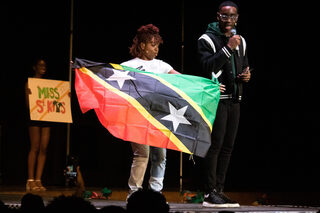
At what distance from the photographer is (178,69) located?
7.69 m

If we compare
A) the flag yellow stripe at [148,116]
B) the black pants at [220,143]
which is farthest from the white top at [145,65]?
the black pants at [220,143]

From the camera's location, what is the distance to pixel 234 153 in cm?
766

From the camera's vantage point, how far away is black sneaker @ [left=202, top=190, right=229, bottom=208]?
14.4ft

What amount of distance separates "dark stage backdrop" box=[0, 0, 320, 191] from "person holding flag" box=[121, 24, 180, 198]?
9.44 ft

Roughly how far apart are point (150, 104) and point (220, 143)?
58cm

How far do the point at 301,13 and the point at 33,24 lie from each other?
317 centimetres

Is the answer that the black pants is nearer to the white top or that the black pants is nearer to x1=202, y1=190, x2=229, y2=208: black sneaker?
x1=202, y1=190, x2=229, y2=208: black sneaker

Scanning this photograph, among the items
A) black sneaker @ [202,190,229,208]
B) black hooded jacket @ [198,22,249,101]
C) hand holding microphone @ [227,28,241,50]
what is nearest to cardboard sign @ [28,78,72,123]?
black hooded jacket @ [198,22,249,101]

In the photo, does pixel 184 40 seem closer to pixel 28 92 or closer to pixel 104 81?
pixel 28 92

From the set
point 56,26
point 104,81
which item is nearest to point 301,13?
point 56,26

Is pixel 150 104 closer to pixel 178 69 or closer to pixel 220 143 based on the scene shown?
pixel 220 143

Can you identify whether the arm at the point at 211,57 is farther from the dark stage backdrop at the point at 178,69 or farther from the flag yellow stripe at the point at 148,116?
the dark stage backdrop at the point at 178,69

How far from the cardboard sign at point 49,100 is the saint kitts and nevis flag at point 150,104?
2154mm

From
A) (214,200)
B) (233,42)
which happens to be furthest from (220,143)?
(233,42)
